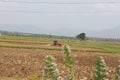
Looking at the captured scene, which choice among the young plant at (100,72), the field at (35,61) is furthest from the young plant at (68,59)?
the field at (35,61)

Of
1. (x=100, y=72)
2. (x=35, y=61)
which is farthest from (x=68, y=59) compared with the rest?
(x=35, y=61)

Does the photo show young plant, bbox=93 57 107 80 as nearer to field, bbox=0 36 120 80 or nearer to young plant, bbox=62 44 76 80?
young plant, bbox=62 44 76 80

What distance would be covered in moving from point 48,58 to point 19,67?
953 inches

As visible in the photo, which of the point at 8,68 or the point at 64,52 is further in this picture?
the point at 8,68

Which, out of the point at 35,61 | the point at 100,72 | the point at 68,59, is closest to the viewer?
the point at 100,72

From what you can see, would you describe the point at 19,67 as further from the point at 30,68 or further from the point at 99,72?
the point at 99,72

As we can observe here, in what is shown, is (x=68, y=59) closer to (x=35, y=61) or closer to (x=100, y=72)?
(x=100, y=72)

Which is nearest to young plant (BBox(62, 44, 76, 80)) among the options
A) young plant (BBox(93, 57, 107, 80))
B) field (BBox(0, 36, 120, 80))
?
young plant (BBox(93, 57, 107, 80))

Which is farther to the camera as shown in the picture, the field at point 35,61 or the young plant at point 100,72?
the field at point 35,61

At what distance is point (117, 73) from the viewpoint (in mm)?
1427

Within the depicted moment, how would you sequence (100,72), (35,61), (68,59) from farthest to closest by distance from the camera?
1. (35,61)
2. (68,59)
3. (100,72)

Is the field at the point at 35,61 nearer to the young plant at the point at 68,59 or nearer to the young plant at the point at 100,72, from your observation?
the young plant at the point at 68,59

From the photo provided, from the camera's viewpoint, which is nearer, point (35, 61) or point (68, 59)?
point (68, 59)

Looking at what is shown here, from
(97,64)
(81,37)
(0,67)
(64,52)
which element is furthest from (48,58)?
(81,37)
